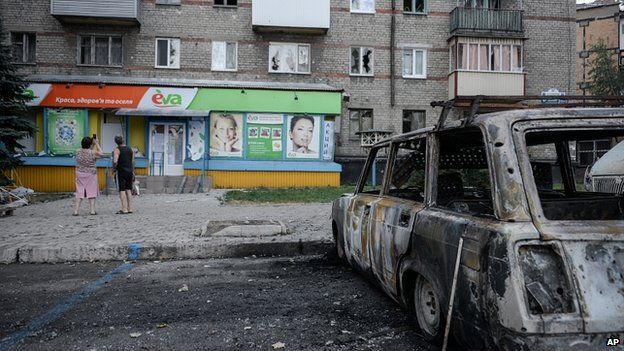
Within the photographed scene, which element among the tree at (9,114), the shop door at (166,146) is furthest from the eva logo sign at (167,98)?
the tree at (9,114)

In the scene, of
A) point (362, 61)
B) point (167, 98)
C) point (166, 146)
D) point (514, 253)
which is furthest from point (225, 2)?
point (514, 253)

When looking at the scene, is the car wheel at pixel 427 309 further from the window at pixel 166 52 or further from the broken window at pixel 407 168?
the window at pixel 166 52

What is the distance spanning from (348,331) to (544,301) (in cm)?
160

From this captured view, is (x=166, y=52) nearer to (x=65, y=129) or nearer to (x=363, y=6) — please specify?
(x=65, y=129)

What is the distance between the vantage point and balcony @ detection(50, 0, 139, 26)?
61.8 ft

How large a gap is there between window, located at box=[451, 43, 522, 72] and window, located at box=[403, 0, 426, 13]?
108 inches

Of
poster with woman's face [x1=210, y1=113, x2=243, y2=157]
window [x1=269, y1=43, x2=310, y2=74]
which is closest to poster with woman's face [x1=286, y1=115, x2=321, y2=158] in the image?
poster with woman's face [x1=210, y1=113, x2=243, y2=157]

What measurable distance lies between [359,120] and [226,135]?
6761 mm

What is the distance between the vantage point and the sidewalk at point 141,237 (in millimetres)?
5992

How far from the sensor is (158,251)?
20.0 feet

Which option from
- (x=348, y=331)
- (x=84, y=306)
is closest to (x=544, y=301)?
(x=348, y=331)

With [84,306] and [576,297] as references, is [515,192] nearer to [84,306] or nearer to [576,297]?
[576,297]

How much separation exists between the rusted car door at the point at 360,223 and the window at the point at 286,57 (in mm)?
16789

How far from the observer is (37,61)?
19.8 m
